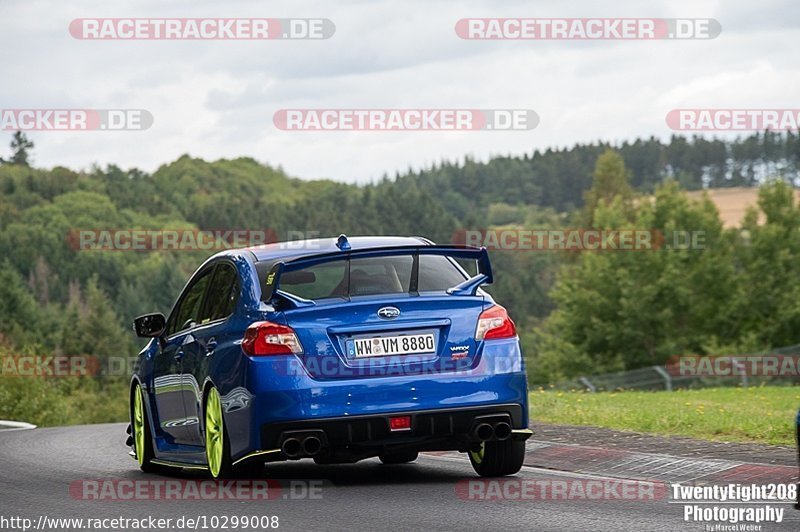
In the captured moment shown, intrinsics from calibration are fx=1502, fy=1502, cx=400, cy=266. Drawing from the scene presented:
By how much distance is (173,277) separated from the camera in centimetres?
15475

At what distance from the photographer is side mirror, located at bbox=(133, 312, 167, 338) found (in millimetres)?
11969

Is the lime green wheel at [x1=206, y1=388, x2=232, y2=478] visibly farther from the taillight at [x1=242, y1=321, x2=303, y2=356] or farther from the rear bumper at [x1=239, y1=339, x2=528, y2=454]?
the taillight at [x1=242, y1=321, x2=303, y2=356]

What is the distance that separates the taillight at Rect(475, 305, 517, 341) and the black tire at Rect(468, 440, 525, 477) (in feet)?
2.79

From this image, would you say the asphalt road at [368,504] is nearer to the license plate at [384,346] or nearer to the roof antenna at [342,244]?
the license plate at [384,346]

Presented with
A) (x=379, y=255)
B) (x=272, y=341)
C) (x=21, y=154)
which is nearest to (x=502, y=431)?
(x=379, y=255)

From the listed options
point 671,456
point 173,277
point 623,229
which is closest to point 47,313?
point 173,277

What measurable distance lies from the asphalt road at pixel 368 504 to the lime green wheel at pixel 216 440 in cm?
47

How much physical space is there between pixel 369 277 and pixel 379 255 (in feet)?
0.55

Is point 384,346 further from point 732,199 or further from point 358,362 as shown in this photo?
point 732,199

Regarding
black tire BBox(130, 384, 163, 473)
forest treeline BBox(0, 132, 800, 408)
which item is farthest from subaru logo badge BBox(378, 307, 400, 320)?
forest treeline BBox(0, 132, 800, 408)

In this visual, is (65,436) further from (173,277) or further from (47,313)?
(173,277)

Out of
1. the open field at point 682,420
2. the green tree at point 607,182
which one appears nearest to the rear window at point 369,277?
the open field at point 682,420

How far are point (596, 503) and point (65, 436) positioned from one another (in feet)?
40.7

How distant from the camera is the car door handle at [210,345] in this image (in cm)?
1052
